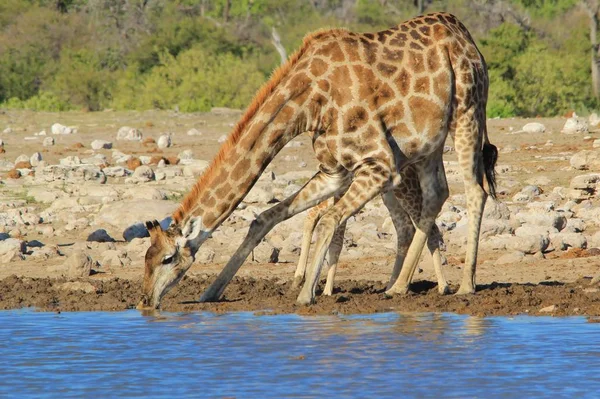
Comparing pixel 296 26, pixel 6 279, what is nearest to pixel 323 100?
pixel 6 279

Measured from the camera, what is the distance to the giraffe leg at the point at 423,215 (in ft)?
34.1

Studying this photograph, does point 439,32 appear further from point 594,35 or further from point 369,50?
point 594,35

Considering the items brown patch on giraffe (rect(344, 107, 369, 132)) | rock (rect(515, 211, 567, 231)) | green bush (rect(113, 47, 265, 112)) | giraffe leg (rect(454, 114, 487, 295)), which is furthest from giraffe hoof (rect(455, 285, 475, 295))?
green bush (rect(113, 47, 265, 112))

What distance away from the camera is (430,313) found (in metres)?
9.67

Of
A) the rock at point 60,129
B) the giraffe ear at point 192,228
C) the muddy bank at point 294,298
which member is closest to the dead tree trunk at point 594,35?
the rock at point 60,129

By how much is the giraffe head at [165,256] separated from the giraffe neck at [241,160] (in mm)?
116

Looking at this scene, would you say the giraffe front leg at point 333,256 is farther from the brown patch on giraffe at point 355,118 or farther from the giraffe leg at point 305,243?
the brown patch on giraffe at point 355,118

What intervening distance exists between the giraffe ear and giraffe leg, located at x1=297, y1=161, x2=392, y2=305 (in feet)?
3.17

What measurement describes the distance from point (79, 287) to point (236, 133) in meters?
2.43

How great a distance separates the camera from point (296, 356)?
26.0 ft

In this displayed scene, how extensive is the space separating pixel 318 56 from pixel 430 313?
7.63 feet

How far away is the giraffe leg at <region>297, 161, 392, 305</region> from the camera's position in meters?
9.58

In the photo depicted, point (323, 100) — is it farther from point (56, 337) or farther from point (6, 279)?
point (6, 279)

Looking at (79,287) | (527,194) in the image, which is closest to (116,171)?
(527,194)
